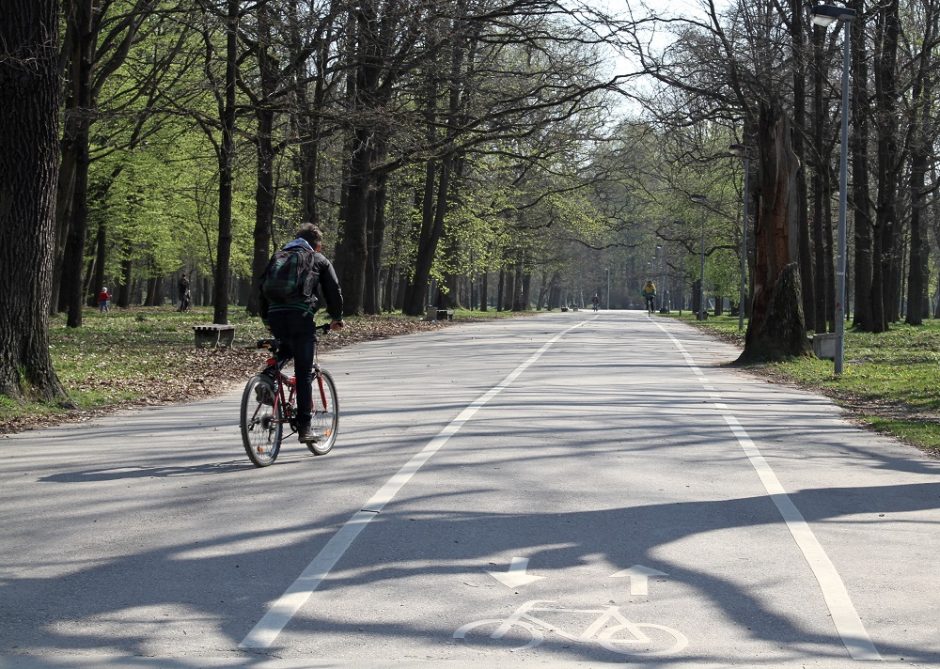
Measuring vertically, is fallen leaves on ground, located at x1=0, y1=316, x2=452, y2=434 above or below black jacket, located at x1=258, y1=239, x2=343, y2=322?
below

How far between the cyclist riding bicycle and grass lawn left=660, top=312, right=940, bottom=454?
6009 mm

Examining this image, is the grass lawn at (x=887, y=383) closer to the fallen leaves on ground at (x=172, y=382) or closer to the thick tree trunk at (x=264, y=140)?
the fallen leaves on ground at (x=172, y=382)

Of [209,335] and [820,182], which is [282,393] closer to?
[209,335]

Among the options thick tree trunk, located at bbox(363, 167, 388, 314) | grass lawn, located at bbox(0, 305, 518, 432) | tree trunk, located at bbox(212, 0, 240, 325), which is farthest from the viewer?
thick tree trunk, located at bbox(363, 167, 388, 314)

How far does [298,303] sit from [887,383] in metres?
12.2

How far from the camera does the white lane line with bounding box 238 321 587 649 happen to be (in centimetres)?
510

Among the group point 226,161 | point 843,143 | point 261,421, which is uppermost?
point 843,143

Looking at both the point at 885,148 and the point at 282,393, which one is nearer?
the point at 282,393

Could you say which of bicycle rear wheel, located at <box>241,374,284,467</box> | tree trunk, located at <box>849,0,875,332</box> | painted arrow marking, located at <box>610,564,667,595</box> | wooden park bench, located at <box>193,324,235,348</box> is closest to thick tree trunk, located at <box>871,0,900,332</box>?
tree trunk, located at <box>849,0,875,332</box>

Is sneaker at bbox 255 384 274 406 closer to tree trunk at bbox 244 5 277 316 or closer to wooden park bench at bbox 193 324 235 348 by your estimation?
tree trunk at bbox 244 5 277 316

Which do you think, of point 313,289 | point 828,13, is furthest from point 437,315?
point 313,289

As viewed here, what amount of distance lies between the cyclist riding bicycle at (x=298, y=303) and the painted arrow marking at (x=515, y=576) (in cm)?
400

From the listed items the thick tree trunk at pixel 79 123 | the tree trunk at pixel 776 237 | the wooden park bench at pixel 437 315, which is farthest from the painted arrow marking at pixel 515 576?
the wooden park bench at pixel 437 315

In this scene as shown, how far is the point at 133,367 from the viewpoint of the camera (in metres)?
19.3
